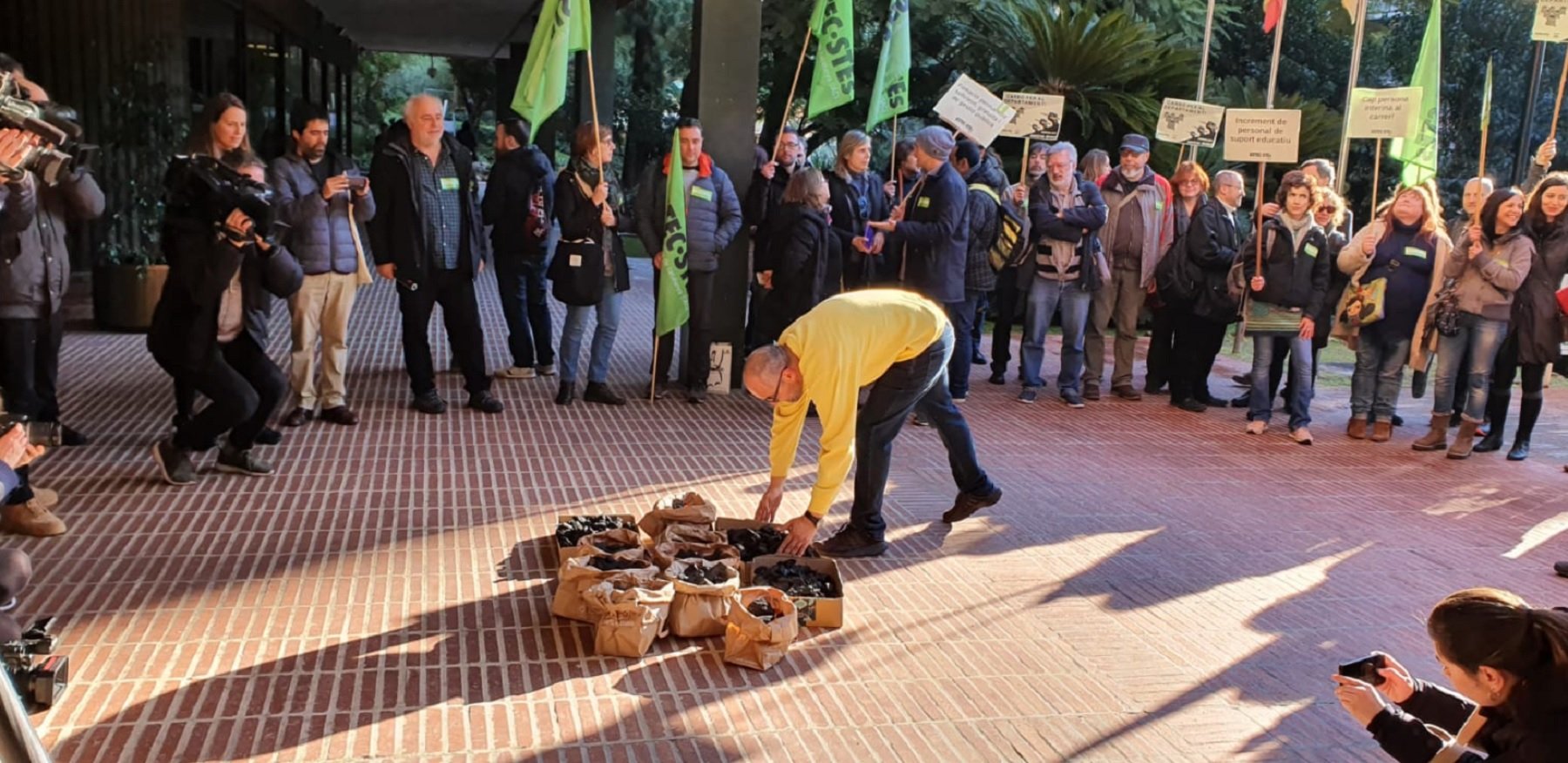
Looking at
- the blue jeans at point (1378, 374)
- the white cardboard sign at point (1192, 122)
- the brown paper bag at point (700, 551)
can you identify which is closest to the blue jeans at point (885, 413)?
the brown paper bag at point (700, 551)

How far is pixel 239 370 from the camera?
262 inches

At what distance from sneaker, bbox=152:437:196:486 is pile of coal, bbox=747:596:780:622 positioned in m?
3.51

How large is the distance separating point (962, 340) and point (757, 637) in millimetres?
5201

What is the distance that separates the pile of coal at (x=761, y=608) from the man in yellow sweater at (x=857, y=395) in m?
0.51

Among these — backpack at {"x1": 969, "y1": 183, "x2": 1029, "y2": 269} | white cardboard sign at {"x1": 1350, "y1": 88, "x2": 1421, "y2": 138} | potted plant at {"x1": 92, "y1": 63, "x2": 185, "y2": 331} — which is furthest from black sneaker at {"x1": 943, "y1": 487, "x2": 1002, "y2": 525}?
potted plant at {"x1": 92, "y1": 63, "x2": 185, "y2": 331}

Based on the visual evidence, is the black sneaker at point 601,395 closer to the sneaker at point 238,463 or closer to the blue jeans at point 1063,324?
the sneaker at point 238,463

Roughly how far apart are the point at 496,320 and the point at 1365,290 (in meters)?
8.19

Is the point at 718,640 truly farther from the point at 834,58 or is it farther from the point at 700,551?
the point at 834,58

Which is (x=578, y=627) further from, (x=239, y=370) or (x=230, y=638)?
(x=239, y=370)

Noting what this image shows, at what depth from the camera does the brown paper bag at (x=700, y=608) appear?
481 centimetres

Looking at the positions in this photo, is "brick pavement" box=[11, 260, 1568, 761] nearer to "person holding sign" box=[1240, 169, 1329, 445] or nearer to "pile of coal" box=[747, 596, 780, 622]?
"pile of coal" box=[747, 596, 780, 622]

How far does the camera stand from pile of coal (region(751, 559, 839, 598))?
5090mm

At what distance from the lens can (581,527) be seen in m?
5.59

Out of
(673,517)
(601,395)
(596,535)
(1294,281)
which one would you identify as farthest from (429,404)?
(1294,281)
